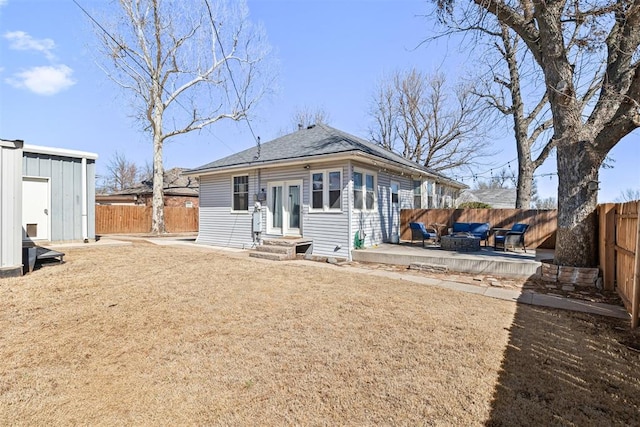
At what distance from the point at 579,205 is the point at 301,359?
7.16 metres

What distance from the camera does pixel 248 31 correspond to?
1762 cm

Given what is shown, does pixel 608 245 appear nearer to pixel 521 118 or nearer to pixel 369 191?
pixel 369 191

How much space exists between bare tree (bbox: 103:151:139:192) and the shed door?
3794cm

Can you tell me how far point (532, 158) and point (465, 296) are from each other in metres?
14.0

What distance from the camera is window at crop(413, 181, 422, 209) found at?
557 inches

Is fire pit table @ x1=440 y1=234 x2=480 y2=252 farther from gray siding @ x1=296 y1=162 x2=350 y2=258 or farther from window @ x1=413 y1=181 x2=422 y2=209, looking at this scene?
window @ x1=413 y1=181 x2=422 y2=209

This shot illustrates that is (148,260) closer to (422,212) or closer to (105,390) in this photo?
(105,390)

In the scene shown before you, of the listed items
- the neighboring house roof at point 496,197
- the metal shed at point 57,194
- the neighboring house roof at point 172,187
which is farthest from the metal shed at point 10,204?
the neighboring house roof at point 496,197

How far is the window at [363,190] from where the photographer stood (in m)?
9.84

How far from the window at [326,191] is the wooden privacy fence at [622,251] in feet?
20.3

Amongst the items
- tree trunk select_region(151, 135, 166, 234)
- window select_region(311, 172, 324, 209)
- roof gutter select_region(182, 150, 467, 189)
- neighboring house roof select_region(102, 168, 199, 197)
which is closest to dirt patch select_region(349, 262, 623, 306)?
window select_region(311, 172, 324, 209)

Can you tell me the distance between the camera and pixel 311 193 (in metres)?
10.3

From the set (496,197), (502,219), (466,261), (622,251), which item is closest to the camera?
(622,251)

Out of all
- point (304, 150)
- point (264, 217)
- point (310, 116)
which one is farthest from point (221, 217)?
point (310, 116)
